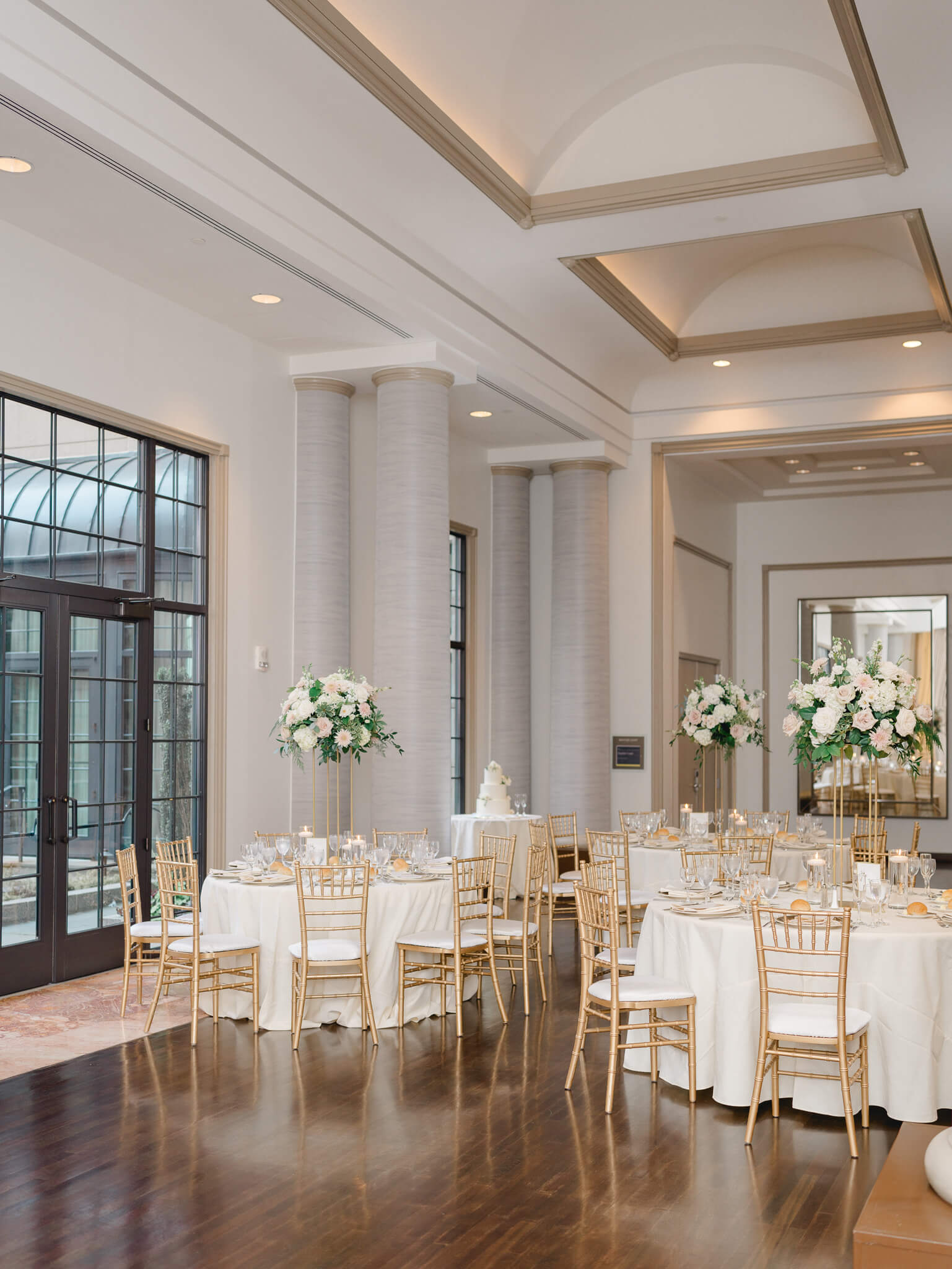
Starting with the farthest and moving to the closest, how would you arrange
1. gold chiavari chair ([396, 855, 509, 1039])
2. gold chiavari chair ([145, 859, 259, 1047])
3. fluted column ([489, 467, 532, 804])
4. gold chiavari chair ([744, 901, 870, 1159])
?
fluted column ([489, 467, 532, 804])
gold chiavari chair ([396, 855, 509, 1039])
gold chiavari chair ([145, 859, 259, 1047])
gold chiavari chair ([744, 901, 870, 1159])

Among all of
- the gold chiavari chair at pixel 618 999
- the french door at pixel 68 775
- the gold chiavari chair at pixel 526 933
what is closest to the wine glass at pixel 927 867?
the gold chiavari chair at pixel 618 999

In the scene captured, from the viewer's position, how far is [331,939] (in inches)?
267

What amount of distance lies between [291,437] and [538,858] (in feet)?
13.5

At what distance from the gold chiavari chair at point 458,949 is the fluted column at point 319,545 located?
273cm

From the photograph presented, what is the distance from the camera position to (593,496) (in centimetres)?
1303

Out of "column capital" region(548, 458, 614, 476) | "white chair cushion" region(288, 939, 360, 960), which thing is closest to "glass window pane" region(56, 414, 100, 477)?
"white chair cushion" region(288, 939, 360, 960)

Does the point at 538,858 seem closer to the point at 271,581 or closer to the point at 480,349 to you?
the point at 271,581

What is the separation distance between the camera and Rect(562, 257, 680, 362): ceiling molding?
995 cm

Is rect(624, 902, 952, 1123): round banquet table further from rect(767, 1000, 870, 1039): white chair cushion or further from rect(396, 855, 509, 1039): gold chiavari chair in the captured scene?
rect(396, 855, 509, 1039): gold chiavari chair

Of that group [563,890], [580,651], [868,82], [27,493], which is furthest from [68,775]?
[868,82]

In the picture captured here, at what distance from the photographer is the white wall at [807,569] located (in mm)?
16188

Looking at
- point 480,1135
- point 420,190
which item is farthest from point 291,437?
point 480,1135

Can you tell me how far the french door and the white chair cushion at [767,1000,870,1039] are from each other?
15.3 ft

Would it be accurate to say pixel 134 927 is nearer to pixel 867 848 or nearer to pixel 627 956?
pixel 627 956
